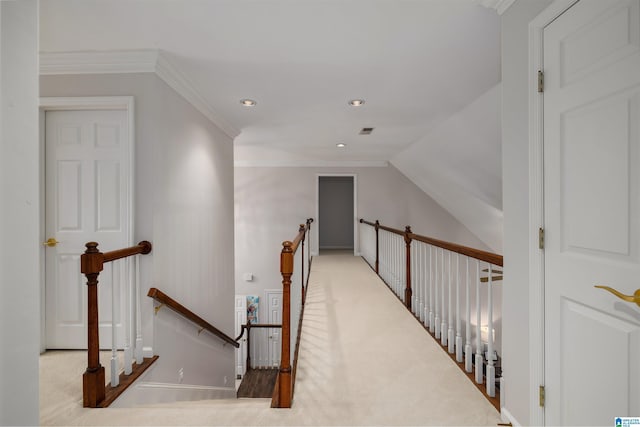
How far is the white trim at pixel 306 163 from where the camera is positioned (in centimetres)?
746

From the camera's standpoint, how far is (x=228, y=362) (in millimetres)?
4332

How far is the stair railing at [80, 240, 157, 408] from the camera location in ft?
6.02

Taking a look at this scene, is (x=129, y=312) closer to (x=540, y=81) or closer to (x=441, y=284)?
(x=441, y=284)

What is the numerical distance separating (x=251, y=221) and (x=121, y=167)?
5063 mm

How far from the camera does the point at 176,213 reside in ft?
9.29

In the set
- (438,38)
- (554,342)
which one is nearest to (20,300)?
(554,342)

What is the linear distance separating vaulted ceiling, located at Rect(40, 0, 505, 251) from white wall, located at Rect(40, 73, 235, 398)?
10.7 inches

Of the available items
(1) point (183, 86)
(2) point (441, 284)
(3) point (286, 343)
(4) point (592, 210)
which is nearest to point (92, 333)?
(3) point (286, 343)

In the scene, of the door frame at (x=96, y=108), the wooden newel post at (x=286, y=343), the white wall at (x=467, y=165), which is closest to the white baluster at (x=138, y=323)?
the door frame at (x=96, y=108)

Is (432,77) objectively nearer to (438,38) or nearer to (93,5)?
(438,38)

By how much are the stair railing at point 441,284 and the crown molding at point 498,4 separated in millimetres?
1330

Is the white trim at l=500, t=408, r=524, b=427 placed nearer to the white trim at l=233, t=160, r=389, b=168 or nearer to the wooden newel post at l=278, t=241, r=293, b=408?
the wooden newel post at l=278, t=241, r=293, b=408

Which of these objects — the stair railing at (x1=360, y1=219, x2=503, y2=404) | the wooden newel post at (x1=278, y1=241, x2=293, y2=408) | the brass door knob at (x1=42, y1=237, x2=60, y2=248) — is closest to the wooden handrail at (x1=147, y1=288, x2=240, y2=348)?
the brass door knob at (x1=42, y1=237, x2=60, y2=248)

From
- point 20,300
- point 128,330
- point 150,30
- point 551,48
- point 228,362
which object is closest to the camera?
point 20,300
